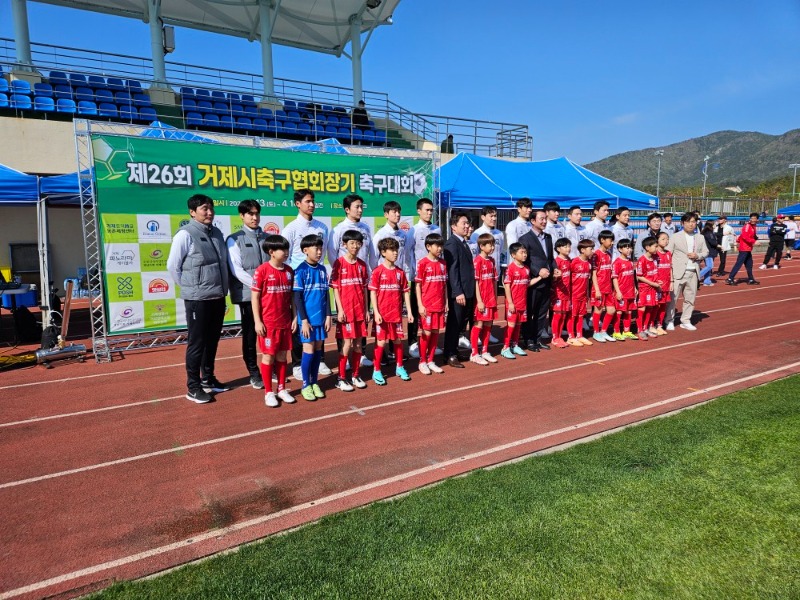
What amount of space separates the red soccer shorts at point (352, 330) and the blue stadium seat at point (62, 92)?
1404cm

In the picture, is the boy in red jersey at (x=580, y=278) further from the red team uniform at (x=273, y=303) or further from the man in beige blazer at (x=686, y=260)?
the red team uniform at (x=273, y=303)

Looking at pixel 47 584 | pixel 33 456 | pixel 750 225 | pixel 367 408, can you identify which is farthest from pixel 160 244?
pixel 750 225

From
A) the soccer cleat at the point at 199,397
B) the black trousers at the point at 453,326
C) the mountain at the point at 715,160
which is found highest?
the mountain at the point at 715,160

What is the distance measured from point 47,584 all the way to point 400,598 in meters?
1.93

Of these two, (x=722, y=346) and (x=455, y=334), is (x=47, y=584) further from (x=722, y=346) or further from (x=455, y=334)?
(x=722, y=346)

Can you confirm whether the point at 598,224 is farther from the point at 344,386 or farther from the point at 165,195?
the point at 165,195

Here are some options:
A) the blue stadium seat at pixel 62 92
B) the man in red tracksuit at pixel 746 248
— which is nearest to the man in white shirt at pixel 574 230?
the man in red tracksuit at pixel 746 248

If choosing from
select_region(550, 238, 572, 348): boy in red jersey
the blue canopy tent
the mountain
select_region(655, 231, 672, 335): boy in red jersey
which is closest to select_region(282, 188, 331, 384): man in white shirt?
select_region(550, 238, 572, 348): boy in red jersey

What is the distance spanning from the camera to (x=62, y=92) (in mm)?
14406

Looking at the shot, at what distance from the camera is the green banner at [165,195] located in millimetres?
7082

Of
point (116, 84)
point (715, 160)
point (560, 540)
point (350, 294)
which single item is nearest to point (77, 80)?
point (116, 84)

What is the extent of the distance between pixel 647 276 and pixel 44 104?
52.5 ft

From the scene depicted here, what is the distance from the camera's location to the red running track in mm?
3084

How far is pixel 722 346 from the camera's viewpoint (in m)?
7.55
